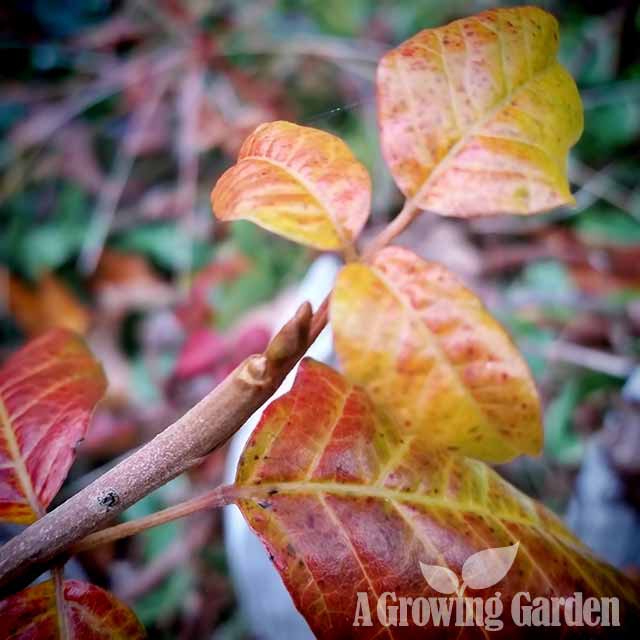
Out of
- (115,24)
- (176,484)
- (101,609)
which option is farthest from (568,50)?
(101,609)

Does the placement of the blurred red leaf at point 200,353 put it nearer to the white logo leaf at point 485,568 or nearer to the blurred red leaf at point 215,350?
the blurred red leaf at point 215,350

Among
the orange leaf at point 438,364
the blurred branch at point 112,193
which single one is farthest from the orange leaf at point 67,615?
the blurred branch at point 112,193

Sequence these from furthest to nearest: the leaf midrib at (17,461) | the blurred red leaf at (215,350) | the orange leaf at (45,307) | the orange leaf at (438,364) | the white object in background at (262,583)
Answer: the orange leaf at (45,307), the blurred red leaf at (215,350), the white object in background at (262,583), the leaf midrib at (17,461), the orange leaf at (438,364)

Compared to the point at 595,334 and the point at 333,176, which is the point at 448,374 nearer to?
the point at 333,176

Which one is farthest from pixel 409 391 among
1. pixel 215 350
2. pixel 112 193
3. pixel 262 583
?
pixel 112 193

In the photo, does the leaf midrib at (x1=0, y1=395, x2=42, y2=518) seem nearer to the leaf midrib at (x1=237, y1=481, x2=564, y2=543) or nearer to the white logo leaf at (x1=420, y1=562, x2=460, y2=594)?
the leaf midrib at (x1=237, y1=481, x2=564, y2=543)

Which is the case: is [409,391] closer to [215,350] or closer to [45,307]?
[215,350]
